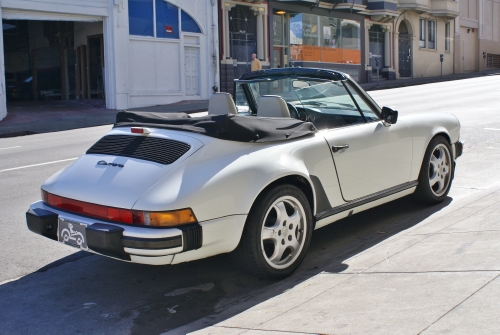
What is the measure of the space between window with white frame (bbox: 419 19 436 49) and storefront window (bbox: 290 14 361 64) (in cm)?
826

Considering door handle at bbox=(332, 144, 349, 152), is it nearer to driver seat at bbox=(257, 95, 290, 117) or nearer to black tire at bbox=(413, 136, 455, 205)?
driver seat at bbox=(257, 95, 290, 117)

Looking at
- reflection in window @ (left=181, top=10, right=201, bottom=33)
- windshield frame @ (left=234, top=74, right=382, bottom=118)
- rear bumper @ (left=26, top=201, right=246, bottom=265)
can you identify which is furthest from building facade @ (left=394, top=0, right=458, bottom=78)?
rear bumper @ (left=26, top=201, right=246, bottom=265)

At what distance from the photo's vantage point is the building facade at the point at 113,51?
22.2m

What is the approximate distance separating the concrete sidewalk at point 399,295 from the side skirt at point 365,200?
0.38 m

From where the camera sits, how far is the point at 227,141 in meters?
4.30

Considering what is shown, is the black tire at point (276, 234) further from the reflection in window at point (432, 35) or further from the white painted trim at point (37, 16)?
the reflection in window at point (432, 35)

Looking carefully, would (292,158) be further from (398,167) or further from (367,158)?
(398,167)

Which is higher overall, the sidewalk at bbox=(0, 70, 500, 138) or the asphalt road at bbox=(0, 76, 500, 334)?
the sidewalk at bbox=(0, 70, 500, 138)

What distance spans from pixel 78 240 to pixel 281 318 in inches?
58.2

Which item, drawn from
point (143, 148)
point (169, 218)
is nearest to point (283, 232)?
point (169, 218)

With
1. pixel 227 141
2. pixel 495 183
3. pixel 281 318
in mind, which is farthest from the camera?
pixel 495 183

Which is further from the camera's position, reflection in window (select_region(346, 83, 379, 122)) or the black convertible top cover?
reflection in window (select_region(346, 83, 379, 122))

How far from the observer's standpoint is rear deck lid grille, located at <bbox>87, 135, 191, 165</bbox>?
13.8 feet

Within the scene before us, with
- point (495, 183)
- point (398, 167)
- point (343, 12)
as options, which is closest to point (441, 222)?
point (398, 167)
